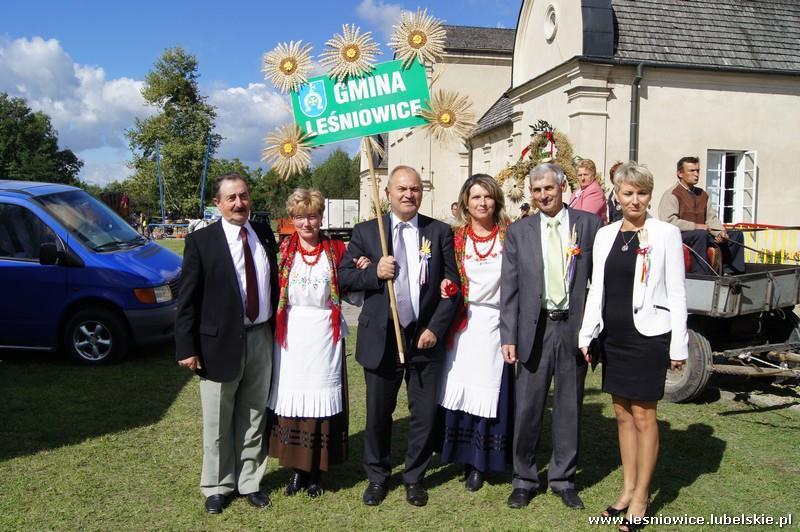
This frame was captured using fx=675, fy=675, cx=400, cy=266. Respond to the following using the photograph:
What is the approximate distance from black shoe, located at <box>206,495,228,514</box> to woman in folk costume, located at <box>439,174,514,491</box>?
153 centimetres

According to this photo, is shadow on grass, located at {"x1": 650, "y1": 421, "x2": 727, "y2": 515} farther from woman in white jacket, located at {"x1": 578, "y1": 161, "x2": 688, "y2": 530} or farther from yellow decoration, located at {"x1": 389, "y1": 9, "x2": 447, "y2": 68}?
yellow decoration, located at {"x1": 389, "y1": 9, "x2": 447, "y2": 68}

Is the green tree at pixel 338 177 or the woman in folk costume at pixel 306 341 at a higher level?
the green tree at pixel 338 177

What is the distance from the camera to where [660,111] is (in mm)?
13797

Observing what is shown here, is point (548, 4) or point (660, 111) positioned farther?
point (548, 4)

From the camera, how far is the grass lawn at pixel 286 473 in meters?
4.14

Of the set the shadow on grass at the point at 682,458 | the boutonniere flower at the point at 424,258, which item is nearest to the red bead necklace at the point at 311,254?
the boutonniere flower at the point at 424,258

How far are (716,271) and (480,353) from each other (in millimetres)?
3397

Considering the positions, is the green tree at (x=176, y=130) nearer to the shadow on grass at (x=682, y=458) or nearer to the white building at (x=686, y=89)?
the white building at (x=686, y=89)

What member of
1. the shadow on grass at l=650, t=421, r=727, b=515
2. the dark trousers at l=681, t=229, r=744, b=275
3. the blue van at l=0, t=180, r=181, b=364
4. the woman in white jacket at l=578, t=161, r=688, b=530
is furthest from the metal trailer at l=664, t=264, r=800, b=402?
the blue van at l=0, t=180, r=181, b=364

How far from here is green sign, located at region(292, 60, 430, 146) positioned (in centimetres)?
439

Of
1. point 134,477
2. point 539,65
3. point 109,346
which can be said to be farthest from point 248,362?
point 539,65

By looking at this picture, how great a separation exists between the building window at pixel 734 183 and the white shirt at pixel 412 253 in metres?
12.1

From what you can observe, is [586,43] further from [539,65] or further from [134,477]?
[134,477]

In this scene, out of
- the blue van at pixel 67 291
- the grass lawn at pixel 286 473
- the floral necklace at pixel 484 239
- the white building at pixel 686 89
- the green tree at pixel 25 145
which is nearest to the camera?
the grass lawn at pixel 286 473
